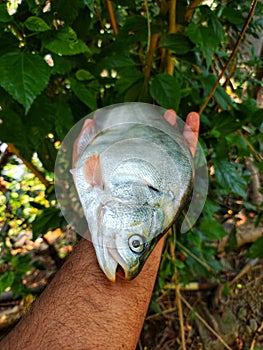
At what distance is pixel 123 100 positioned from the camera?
3.05 feet

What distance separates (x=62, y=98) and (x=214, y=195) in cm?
61

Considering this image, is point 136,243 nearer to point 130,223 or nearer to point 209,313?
point 130,223

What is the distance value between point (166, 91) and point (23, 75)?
0.35 metres

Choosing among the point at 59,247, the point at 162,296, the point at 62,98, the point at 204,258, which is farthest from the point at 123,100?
the point at 162,296

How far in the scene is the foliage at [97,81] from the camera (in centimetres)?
67

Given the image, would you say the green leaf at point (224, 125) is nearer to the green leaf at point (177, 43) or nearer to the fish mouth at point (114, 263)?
the green leaf at point (177, 43)

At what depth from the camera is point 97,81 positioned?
33.9 inches

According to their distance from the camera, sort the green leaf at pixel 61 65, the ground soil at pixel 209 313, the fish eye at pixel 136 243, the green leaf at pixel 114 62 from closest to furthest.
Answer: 1. the fish eye at pixel 136 243
2. the green leaf at pixel 61 65
3. the green leaf at pixel 114 62
4. the ground soil at pixel 209 313

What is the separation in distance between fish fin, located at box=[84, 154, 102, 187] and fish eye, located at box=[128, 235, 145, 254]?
0.32 feet

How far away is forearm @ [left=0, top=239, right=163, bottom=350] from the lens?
2.21ft

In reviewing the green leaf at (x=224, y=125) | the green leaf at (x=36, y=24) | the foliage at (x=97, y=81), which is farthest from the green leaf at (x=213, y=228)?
the green leaf at (x=36, y=24)

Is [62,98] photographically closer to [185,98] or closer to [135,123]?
[135,123]

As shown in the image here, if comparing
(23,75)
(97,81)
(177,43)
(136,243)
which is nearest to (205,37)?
(177,43)

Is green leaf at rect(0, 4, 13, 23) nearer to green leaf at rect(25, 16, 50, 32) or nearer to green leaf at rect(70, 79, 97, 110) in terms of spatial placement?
green leaf at rect(25, 16, 50, 32)
